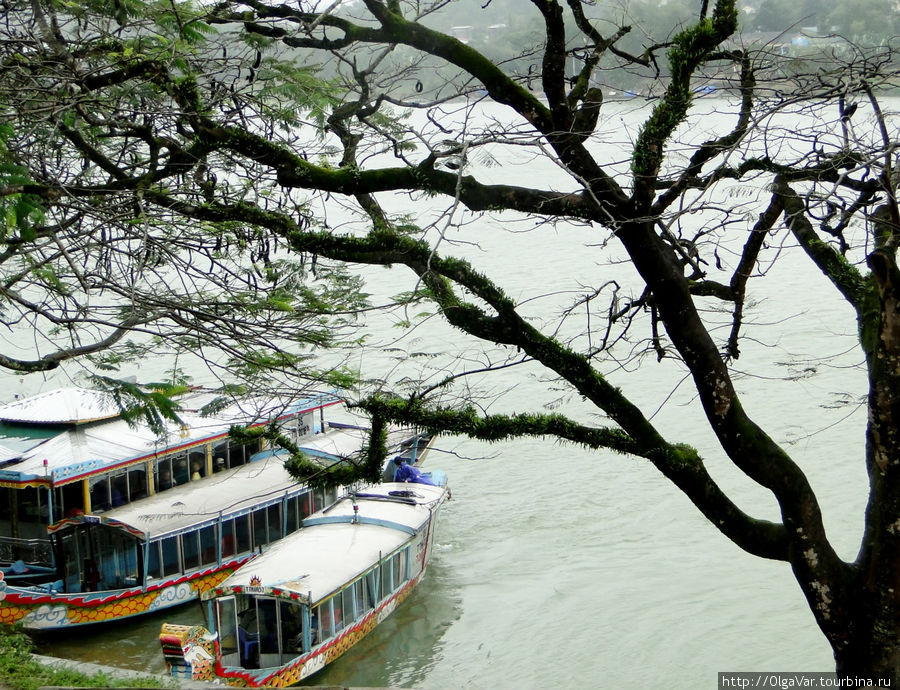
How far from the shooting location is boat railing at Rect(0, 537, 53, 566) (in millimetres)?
12906

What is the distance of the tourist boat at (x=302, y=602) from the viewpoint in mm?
10805

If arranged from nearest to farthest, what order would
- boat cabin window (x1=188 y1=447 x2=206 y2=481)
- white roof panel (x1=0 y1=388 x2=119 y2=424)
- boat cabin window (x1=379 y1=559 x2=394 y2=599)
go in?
boat cabin window (x1=379 y1=559 x2=394 y2=599) < white roof panel (x1=0 y1=388 x2=119 y2=424) < boat cabin window (x1=188 y1=447 x2=206 y2=481)

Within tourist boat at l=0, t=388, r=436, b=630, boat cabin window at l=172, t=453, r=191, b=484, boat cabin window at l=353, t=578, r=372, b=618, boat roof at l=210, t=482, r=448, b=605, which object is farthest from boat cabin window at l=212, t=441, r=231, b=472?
boat cabin window at l=353, t=578, r=372, b=618

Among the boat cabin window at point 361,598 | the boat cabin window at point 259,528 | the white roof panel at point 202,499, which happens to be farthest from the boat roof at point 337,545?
the boat cabin window at point 259,528

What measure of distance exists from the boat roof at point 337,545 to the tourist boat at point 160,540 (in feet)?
2.81

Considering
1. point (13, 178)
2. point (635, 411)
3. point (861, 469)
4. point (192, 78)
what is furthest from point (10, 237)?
point (861, 469)

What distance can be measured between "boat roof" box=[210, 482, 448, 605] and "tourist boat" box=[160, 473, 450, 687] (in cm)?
1

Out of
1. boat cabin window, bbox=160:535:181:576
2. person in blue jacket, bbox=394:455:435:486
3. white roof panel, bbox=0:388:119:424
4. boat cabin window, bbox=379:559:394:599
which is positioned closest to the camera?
boat cabin window, bbox=379:559:394:599

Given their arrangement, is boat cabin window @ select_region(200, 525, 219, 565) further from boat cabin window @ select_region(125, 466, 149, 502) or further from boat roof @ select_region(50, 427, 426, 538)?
boat cabin window @ select_region(125, 466, 149, 502)

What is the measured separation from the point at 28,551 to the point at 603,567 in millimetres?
8288

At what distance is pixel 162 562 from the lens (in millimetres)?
13172

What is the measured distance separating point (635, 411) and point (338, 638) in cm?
728

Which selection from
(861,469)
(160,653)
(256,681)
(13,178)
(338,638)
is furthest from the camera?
(861,469)

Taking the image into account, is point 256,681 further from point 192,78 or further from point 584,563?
point 192,78
